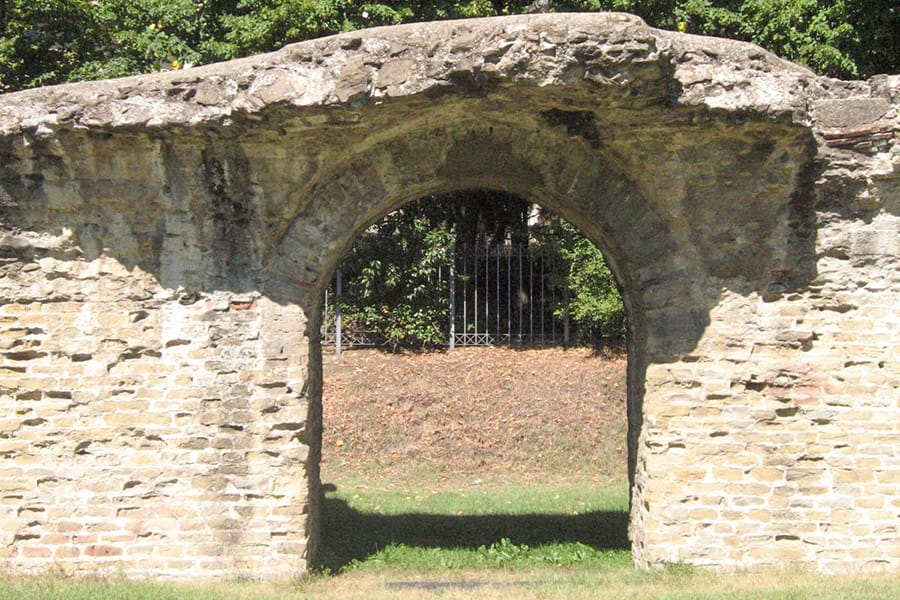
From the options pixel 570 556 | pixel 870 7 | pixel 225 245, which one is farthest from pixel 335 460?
pixel 870 7

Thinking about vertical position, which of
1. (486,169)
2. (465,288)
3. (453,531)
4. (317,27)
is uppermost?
(317,27)

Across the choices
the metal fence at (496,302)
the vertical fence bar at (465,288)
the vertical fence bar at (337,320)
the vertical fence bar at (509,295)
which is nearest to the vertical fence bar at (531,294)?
the metal fence at (496,302)

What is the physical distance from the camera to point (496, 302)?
1406cm

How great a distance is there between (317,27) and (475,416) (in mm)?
6371

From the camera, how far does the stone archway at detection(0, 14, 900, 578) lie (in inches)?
231

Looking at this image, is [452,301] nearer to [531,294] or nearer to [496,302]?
[496,302]

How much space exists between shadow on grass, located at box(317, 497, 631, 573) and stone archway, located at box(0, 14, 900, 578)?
112 centimetres

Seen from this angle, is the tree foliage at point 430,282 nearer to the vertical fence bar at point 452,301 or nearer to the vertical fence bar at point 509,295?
the vertical fence bar at point 452,301

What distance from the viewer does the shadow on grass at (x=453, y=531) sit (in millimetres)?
7199

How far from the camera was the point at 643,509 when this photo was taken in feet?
20.3

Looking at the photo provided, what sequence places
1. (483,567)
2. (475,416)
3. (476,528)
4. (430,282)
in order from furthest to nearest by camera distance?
(430,282) < (475,416) < (476,528) < (483,567)

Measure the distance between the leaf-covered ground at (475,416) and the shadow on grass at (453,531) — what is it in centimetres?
231

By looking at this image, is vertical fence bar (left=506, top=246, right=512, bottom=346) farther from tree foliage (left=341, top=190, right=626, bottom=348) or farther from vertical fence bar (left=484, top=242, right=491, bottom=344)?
tree foliage (left=341, top=190, right=626, bottom=348)

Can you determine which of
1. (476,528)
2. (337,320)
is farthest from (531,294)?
(476,528)
